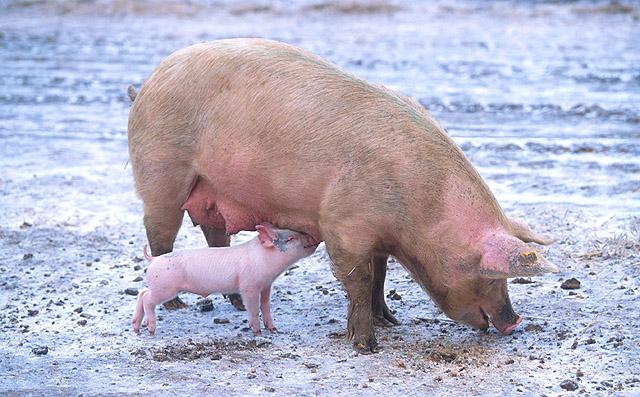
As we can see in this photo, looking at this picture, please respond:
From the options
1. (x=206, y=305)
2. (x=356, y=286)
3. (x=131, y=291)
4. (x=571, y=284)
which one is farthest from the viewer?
(x=131, y=291)

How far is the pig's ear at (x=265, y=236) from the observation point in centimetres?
596

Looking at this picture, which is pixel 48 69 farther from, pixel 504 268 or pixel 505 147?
pixel 504 268

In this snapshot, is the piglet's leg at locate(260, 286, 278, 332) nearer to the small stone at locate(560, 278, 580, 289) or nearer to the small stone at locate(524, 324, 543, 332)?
the small stone at locate(524, 324, 543, 332)

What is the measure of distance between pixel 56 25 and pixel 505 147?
11.9 metres

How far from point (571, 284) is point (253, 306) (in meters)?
2.02

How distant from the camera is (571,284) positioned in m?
6.80

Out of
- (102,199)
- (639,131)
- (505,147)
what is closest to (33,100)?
(102,199)

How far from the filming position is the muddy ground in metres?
5.56

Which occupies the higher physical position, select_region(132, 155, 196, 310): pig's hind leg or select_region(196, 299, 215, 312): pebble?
select_region(132, 155, 196, 310): pig's hind leg

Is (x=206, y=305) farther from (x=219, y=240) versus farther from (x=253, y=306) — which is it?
(x=253, y=306)

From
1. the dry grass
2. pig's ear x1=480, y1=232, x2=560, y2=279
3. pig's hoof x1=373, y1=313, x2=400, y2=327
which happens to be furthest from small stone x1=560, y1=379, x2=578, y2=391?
the dry grass

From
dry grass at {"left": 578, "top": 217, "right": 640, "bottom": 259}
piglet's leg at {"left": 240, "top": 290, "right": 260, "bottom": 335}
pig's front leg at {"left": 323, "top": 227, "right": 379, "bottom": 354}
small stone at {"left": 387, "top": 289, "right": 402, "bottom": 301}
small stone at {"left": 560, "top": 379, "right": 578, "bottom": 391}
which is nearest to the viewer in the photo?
small stone at {"left": 560, "top": 379, "right": 578, "bottom": 391}

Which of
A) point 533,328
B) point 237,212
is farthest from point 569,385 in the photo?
point 237,212

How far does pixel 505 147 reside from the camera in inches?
413
